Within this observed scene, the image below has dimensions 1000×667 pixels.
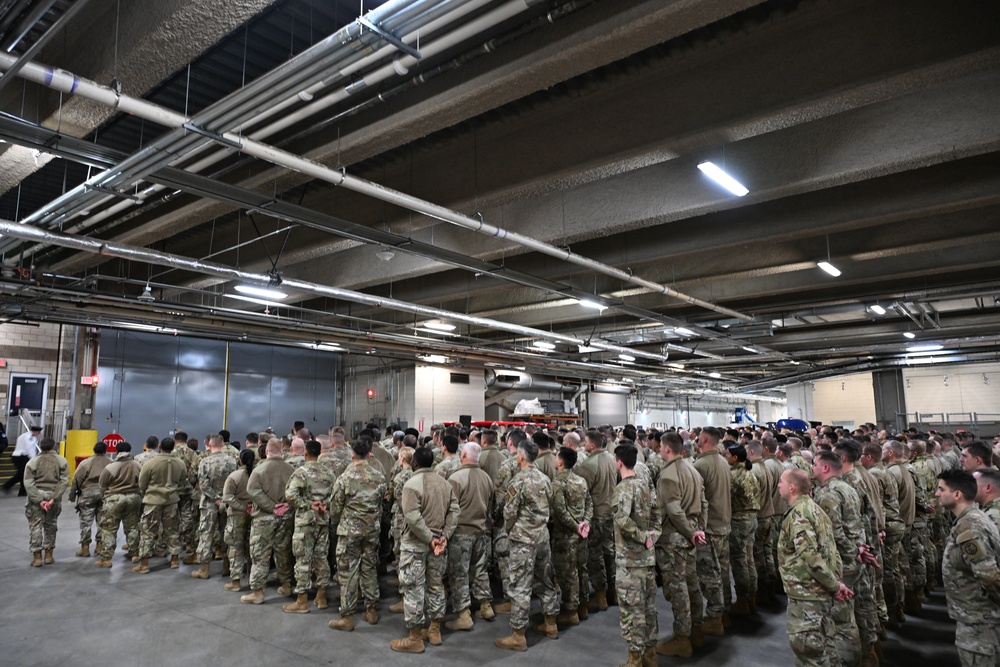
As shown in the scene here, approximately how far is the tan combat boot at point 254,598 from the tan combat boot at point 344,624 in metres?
1.20

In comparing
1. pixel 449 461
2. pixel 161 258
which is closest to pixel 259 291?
pixel 161 258

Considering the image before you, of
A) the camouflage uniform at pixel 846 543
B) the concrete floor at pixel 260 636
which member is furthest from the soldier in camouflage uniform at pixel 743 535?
the camouflage uniform at pixel 846 543

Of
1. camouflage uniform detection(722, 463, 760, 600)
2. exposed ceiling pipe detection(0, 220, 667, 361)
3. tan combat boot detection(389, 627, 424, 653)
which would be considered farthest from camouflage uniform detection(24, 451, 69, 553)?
camouflage uniform detection(722, 463, 760, 600)

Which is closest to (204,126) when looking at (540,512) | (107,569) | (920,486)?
(540,512)

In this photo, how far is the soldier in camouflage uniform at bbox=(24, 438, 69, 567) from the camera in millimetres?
7535

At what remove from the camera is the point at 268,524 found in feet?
20.8

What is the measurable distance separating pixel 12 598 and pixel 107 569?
1237mm

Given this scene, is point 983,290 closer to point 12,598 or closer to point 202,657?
point 202,657

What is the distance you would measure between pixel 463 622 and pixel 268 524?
248 cm

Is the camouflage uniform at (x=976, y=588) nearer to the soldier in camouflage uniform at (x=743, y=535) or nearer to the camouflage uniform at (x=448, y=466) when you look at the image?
the soldier in camouflage uniform at (x=743, y=535)

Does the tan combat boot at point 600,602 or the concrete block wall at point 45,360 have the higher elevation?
the concrete block wall at point 45,360

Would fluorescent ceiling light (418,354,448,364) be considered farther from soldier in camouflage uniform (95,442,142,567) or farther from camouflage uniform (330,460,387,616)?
camouflage uniform (330,460,387,616)

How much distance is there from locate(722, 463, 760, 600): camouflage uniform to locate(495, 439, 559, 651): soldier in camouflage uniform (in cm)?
198

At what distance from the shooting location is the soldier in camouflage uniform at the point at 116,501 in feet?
25.0
